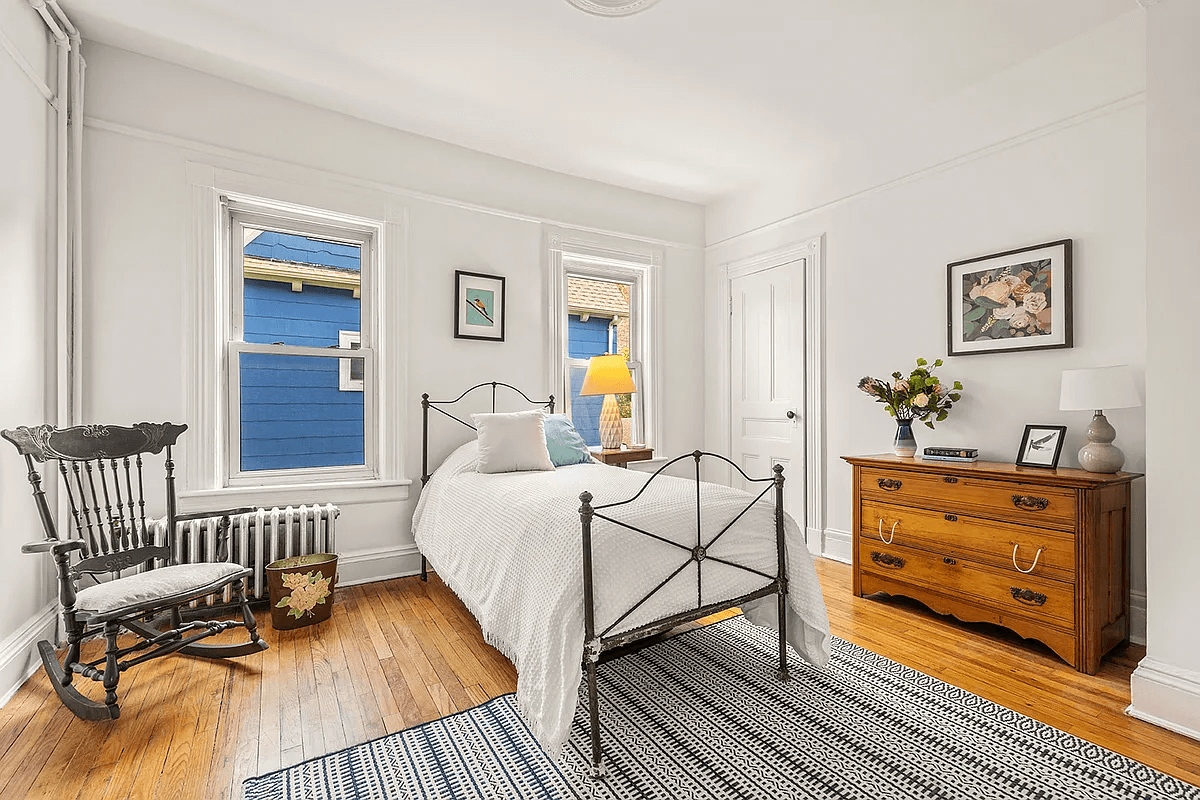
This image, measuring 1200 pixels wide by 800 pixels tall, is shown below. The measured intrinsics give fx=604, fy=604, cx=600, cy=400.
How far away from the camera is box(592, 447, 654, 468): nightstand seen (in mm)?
4055

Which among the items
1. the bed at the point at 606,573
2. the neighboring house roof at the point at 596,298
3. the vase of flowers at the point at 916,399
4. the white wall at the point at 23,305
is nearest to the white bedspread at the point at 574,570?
the bed at the point at 606,573

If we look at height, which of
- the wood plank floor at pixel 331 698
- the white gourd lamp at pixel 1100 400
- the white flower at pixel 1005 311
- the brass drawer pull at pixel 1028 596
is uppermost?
the white flower at pixel 1005 311

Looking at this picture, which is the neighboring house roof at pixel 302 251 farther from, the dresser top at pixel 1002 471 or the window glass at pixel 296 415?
the dresser top at pixel 1002 471

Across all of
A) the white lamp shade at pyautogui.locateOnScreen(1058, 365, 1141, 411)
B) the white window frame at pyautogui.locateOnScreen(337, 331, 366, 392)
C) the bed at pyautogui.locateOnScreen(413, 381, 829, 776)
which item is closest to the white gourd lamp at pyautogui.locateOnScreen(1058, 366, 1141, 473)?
the white lamp shade at pyautogui.locateOnScreen(1058, 365, 1141, 411)

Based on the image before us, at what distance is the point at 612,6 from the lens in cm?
254

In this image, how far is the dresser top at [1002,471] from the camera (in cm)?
243

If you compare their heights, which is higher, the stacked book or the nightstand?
the stacked book

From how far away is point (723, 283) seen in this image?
488 cm

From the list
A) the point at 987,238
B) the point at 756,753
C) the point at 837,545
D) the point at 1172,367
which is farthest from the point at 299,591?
the point at 987,238

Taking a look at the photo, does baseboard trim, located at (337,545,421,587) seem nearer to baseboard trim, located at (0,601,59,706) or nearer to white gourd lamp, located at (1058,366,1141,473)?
baseboard trim, located at (0,601,59,706)

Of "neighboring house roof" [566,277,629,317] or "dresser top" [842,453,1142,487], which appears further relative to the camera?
"neighboring house roof" [566,277,629,317]

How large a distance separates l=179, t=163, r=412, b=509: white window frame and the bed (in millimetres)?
1242

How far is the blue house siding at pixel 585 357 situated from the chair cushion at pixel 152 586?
2573mm

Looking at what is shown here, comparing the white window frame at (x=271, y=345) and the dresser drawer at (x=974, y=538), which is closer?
the dresser drawer at (x=974, y=538)
